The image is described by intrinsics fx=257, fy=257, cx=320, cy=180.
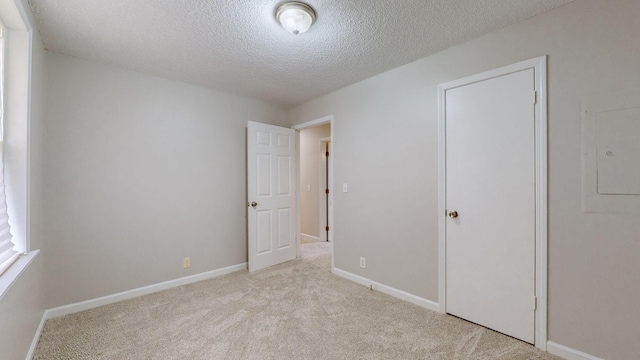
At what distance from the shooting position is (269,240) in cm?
363

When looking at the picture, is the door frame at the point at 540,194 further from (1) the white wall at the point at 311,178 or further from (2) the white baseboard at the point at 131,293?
(1) the white wall at the point at 311,178

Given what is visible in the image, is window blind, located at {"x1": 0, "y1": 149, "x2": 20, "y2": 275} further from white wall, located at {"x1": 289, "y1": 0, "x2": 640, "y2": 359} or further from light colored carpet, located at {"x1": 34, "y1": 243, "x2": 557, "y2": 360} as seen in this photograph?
white wall, located at {"x1": 289, "y1": 0, "x2": 640, "y2": 359}

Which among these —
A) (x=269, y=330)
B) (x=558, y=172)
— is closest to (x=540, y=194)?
Result: (x=558, y=172)

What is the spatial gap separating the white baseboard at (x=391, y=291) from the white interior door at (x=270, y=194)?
93cm

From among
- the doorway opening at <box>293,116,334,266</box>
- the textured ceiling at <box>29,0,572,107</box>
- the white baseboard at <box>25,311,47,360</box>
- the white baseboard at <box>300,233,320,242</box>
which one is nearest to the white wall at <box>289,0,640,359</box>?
the textured ceiling at <box>29,0,572,107</box>

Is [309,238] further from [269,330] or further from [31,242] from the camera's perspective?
[31,242]

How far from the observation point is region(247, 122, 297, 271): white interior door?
346 cm

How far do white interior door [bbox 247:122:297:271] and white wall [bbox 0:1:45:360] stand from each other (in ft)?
6.21

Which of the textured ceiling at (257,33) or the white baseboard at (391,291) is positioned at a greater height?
the textured ceiling at (257,33)

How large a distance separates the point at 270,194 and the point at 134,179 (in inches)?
62.7

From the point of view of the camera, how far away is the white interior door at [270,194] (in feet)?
11.4

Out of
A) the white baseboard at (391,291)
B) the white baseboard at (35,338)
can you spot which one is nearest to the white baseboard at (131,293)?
the white baseboard at (35,338)

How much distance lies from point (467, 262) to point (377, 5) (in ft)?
7.01

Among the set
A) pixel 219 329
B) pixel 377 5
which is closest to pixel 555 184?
pixel 377 5
